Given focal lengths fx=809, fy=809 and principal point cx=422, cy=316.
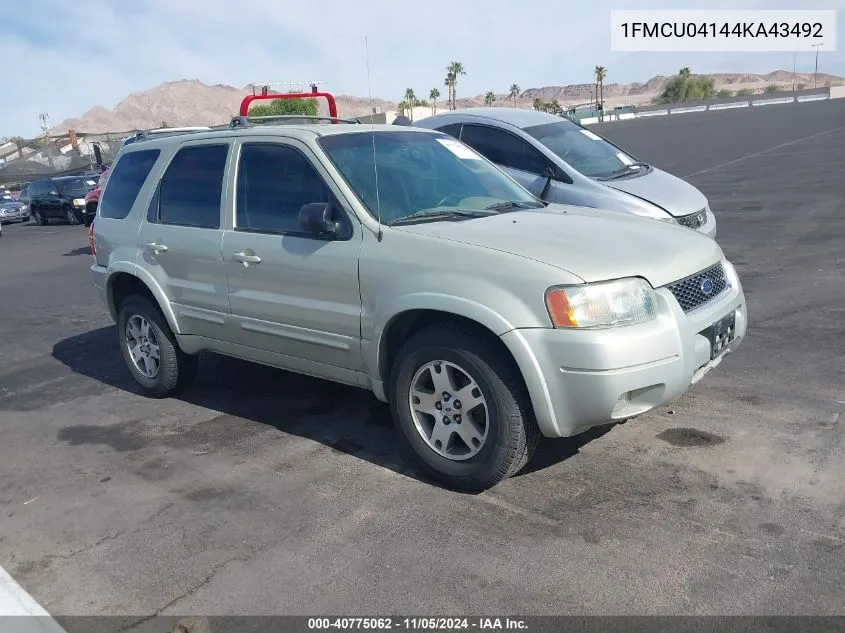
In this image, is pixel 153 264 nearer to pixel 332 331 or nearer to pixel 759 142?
pixel 332 331

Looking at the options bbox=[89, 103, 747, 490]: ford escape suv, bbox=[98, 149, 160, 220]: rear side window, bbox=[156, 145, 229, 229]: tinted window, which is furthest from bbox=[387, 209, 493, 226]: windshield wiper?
bbox=[98, 149, 160, 220]: rear side window

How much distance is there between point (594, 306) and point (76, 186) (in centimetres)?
2739

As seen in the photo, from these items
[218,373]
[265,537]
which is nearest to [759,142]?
[218,373]

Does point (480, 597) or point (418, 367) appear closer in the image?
point (480, 597)

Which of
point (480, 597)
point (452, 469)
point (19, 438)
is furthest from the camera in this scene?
point (19, 438)

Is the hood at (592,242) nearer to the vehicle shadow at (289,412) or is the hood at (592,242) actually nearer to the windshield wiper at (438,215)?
the windshield wiper at (438,215)

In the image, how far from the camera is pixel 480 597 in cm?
323

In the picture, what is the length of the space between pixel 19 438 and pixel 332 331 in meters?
2.51

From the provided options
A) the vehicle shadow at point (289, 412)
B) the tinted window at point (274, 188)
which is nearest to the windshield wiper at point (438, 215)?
the tinted window at point (274, 188)

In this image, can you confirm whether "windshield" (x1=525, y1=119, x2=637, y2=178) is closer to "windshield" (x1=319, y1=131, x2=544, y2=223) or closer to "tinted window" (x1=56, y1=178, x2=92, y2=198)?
"windshield" (x1=319, y1=131, x2=544, y2=223)

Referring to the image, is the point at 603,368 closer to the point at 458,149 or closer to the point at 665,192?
the point at 458,149

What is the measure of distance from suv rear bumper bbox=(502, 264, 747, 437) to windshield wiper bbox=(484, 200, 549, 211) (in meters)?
1.30

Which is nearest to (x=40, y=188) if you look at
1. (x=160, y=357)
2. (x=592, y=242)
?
(x=160, y=357)

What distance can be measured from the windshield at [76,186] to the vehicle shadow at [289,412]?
22026 millimetres
